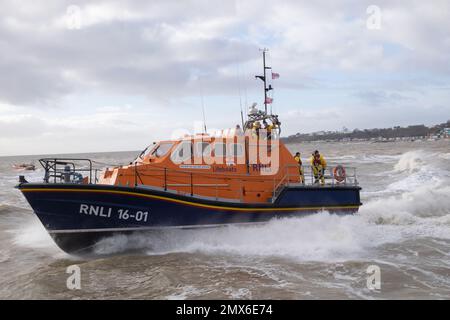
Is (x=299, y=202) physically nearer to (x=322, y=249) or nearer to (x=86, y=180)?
(x=322, y=249)

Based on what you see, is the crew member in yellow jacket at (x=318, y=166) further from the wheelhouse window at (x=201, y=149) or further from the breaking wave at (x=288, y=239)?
the wheelhouse window at (x=201, y=149)

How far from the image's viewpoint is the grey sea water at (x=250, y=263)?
5.89m

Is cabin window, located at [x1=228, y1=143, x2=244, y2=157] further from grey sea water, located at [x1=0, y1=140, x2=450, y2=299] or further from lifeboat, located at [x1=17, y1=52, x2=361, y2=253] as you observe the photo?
grey sea water, located at [x1=0, y1=140, x2=450, y2=299]

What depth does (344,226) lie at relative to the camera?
28.4ft

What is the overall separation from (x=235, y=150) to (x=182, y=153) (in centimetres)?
113

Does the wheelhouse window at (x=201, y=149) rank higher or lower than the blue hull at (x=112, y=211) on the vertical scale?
higher

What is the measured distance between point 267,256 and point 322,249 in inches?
43.4

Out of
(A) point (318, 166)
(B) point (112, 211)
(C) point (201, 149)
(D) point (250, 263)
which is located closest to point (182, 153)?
(C) point (201, 149)

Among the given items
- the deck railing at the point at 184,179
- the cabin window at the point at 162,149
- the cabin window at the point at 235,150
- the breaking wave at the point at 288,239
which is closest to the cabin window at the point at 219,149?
the cabin window at the point at 235,150

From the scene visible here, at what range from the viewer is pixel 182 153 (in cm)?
820

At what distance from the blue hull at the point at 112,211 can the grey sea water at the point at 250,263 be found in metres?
0.24

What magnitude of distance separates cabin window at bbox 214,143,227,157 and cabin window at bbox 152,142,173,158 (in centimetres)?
91

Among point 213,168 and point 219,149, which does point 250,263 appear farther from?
point 219,149
